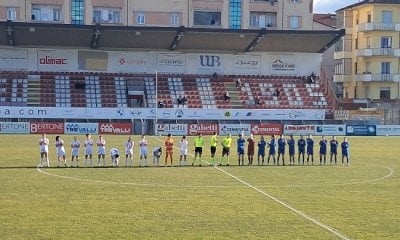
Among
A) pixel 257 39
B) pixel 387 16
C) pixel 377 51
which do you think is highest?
pixel 387 16

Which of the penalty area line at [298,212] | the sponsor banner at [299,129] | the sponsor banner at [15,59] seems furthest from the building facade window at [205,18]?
the penalty area line at [298,212]

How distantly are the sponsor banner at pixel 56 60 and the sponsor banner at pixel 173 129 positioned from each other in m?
14.9

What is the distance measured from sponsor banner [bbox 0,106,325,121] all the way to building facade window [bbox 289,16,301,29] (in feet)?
48.1

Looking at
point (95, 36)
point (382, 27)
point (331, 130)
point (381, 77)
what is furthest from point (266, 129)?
point (382, 27)

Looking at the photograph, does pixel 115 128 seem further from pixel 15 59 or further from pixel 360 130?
pixel 360 130

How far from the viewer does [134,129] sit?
63.0 metres

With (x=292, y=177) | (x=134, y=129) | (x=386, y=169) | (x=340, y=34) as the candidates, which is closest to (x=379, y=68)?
(x=340, y=34)

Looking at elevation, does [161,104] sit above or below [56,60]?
below

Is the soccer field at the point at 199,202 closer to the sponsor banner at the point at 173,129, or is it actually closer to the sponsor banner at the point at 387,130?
the sponsor banner at the point at 173,129

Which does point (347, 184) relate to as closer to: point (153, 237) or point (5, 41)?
point (153, 237)

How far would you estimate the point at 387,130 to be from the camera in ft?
226

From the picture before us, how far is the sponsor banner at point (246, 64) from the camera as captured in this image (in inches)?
2985

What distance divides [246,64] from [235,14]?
5.81 meters

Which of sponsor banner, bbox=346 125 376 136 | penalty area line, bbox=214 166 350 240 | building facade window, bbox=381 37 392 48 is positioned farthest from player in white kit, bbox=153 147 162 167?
building facade window, bbox=381 37 392 48
